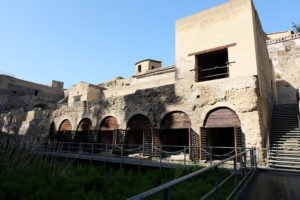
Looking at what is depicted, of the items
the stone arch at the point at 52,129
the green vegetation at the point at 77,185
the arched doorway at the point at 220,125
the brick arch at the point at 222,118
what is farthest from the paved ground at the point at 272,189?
the stone arch at the point at 52,129

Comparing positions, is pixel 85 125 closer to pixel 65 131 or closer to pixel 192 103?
pixel 65 131

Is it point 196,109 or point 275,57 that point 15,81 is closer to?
point 196,109

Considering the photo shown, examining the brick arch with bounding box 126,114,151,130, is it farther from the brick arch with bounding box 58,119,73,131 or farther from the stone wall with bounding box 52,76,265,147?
the brick arch with bounding box 58,119,73,131

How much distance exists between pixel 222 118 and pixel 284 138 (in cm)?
331

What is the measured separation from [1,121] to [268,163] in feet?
96.6

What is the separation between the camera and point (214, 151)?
42.2ft

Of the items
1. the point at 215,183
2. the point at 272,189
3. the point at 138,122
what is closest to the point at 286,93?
the point at 138,122

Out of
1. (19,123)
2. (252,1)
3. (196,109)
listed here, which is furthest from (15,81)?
(252,1)

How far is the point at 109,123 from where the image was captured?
15.4 m

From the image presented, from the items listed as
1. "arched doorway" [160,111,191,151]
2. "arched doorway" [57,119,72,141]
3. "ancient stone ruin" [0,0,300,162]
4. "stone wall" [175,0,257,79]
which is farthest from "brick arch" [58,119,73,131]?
"stone wall" [175,0,257,79]

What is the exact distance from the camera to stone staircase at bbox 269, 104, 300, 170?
8383 mm

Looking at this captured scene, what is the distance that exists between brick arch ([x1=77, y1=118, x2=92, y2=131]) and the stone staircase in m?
13.3

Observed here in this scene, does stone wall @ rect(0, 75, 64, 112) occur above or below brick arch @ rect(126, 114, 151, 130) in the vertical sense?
above

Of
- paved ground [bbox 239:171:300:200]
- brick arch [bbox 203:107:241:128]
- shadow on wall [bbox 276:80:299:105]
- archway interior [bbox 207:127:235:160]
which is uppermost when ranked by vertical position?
shadow on wall [bbox 276:80:299:105]
